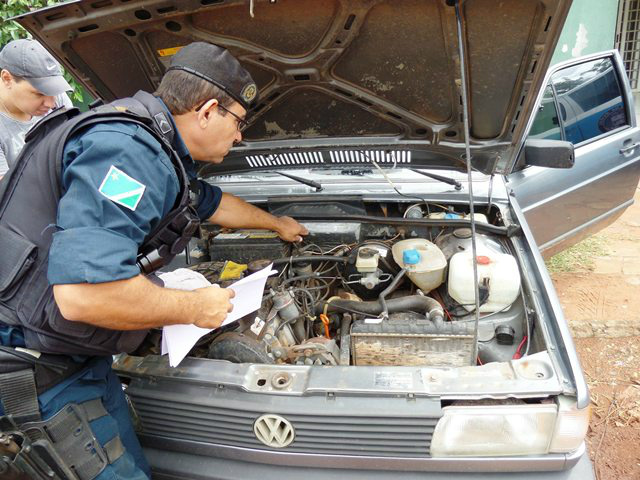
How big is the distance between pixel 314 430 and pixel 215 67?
1222 mm

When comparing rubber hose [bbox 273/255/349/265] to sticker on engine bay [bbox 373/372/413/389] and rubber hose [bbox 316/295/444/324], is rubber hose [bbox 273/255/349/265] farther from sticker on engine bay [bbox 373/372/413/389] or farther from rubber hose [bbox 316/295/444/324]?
sticker on engine bay [bbox 373/372/413/389]

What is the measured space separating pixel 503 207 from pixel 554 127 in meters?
1.18

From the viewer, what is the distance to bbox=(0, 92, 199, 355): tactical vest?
1.33 metres

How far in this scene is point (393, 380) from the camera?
1.44m

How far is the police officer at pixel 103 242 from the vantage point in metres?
1.19

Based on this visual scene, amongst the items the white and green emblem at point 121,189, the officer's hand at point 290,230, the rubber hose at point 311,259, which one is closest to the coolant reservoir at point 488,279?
the rubber hose at point 311,259

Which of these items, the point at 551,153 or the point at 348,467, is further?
the point at 551,153

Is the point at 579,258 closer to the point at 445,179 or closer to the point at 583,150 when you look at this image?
the point at 583,150

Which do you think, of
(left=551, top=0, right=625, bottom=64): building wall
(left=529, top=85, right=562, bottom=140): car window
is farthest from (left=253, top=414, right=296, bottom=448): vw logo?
(left=551, top=0, right=625, bottom=64): building wall

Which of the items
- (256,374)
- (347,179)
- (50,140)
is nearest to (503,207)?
(347,179)

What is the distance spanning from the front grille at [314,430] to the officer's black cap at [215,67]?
1.07 metres

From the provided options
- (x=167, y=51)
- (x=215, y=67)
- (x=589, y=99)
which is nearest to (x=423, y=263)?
(x=215, y=67)

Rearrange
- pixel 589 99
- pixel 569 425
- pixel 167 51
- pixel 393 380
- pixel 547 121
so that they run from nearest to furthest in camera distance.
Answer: pixel 569 425, pixel 393 380, pixel 167 51, pixel 547 121, pixel 589 99

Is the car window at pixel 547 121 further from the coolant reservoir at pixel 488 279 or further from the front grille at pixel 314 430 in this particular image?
the front grille at pixel 314 430
